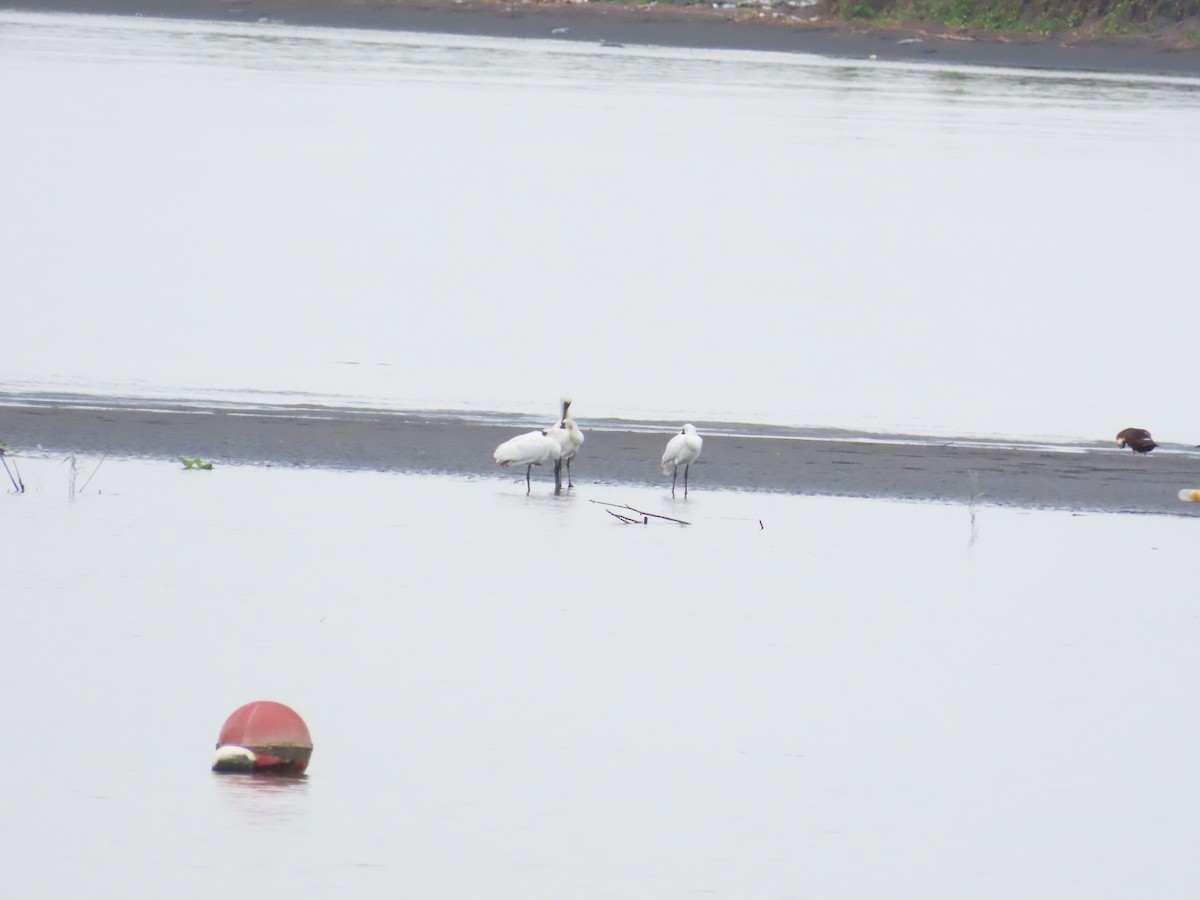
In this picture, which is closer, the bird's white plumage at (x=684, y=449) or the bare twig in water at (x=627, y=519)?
the bare twig in water at (x=627, y=519)

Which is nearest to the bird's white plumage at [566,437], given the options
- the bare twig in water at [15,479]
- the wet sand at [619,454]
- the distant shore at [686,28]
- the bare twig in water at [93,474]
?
the wet sand at [619,454]

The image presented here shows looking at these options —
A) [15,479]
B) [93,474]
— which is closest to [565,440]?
[93,474]

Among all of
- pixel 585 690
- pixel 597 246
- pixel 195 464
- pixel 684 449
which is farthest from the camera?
pixel 597 246

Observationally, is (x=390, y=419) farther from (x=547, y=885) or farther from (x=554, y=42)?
(x=554, y=42)

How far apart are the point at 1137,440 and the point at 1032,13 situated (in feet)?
206

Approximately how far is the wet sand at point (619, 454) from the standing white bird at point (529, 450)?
592 mm

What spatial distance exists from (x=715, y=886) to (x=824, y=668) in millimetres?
2936

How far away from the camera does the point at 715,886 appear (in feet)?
25.4

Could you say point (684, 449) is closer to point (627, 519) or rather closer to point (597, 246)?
point (627, 519)

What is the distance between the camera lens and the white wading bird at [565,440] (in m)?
13.7

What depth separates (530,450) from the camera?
1359cm

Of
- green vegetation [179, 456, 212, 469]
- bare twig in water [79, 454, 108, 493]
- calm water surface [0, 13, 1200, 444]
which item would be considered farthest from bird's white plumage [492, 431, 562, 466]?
calm water surface [0, 13, 1200, 444]

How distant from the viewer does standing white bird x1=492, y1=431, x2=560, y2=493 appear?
13.6 meters

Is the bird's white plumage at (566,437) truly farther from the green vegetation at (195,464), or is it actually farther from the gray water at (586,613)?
the green vegetation at (195,464)
